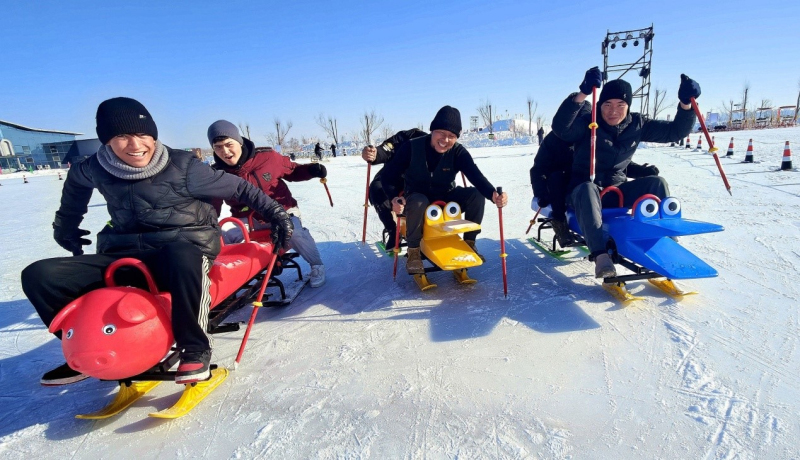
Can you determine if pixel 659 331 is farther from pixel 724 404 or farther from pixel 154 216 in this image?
pixel 154 216

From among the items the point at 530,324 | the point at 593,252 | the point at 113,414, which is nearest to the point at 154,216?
the point at 113,414

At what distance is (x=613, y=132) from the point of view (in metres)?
3.67

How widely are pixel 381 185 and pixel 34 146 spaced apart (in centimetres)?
5992

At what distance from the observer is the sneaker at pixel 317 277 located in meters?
4.09

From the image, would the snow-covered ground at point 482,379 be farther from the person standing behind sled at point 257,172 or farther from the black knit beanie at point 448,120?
the black knit beanie at point 448,120

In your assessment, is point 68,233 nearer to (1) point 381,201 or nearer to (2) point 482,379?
(1) point 381,201

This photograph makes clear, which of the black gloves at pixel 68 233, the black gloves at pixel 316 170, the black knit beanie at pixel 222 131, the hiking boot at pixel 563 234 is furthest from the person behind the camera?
the black gloves at pixel 316 170

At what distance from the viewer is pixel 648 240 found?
3049 millimetres

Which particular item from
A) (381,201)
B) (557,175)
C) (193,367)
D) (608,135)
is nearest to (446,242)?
(381,201)

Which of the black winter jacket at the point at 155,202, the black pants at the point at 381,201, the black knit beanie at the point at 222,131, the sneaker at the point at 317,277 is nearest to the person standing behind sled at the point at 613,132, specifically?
the black pants at the point at 381,201

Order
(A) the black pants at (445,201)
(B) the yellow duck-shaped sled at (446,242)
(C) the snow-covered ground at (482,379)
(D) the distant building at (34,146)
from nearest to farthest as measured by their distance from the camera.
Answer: (C) the snow-covered ground at (482,379), (B) the yellow duck-shaped sled at (446,242), (A) the black pants at (445,201), (D) the distant building at (34,146)

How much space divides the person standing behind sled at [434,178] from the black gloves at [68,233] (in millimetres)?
2433

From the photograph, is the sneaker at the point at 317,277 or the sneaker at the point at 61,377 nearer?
the sneaker at the point at 61,377

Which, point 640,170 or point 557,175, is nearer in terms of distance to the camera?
point 557,175
